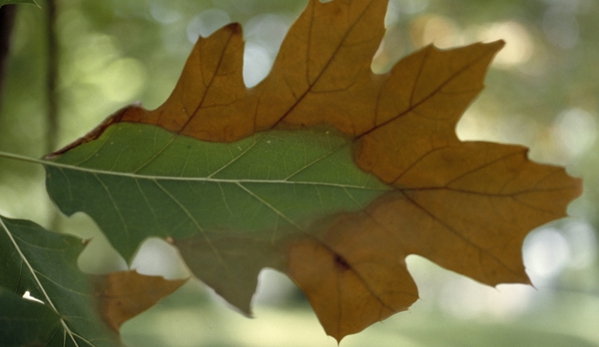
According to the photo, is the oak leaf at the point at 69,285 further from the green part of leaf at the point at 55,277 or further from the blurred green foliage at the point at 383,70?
the blurred green foliage at the point at 383,70

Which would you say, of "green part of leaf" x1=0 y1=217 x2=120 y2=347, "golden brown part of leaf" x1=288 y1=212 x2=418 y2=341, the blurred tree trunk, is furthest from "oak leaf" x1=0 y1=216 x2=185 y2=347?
the blurred tree trunk

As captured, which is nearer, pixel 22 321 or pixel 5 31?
pixel 22 321

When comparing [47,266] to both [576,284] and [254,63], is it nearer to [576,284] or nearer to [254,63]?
[254,63]

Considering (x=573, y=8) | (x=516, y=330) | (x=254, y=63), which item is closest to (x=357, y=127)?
(x=254, y=63)

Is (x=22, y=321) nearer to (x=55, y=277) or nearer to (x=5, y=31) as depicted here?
(x=55, y=277)

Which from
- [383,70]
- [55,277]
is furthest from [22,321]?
[383,70]

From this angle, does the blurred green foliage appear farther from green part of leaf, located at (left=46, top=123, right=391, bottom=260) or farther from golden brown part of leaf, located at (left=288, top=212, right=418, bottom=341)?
golden brown part of leaf, located at (left=288, top=212, right=418, bottom=341)

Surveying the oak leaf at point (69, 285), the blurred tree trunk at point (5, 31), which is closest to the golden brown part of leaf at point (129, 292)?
the oak leaf at point (69, 285)
